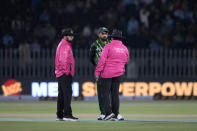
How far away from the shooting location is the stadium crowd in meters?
30.6

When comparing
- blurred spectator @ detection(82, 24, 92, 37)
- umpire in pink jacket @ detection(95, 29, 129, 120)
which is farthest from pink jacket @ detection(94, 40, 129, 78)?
blurred spectator @ detection(82, 24, 92, 37)

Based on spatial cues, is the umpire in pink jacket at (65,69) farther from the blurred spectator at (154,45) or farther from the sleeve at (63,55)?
the blurred spectator at (154,45)

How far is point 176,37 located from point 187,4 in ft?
7.79

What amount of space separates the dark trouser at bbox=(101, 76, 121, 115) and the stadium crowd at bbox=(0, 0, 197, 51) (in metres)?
12.1

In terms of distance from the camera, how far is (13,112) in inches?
840

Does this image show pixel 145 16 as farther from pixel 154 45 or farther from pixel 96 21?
pixel 96 21

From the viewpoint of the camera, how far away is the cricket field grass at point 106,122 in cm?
1566

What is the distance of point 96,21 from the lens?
3197cm

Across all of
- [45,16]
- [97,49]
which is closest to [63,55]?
[97,49]

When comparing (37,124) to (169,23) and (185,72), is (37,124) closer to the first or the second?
(185,72)

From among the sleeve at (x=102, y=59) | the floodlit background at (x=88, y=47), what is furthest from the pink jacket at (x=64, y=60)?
the floodlit background at (x=88, y=47)

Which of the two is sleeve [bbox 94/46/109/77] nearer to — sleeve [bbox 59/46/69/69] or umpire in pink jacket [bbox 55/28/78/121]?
umpire in pink jacket [bbox 55/28/78/121]

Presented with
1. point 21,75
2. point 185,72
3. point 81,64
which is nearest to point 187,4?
point 185,72

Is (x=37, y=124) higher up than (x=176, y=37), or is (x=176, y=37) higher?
(x=176, y=37)
